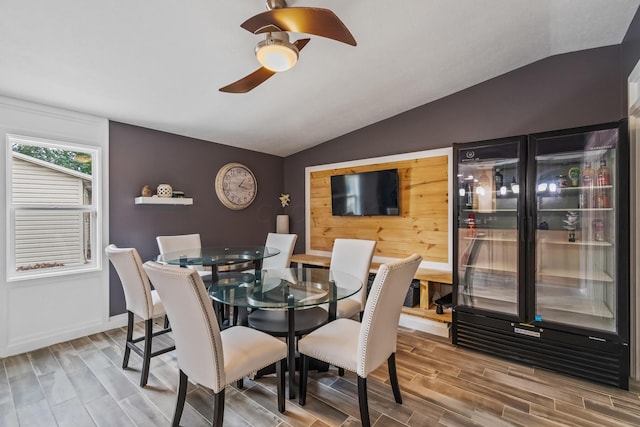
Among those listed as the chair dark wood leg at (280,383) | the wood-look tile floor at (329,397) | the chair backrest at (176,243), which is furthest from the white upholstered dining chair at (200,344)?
the chair backrest at (176,243)

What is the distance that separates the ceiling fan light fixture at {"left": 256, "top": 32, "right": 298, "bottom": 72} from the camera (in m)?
1.63

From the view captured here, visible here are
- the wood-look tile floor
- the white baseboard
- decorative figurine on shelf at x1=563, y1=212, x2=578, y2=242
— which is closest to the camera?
the wood-look tile floor

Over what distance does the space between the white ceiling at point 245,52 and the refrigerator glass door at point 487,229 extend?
974 millimetres

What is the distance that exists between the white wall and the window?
0.06 metres

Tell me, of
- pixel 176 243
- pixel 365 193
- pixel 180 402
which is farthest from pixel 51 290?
pixel 365 193

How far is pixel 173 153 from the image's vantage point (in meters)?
3.78

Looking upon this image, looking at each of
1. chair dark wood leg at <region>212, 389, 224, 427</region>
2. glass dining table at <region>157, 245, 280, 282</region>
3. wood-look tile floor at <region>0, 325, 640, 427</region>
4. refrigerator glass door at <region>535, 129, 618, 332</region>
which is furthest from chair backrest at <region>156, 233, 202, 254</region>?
refrigerator glass door at <region>535, 129, 618, 332</region>

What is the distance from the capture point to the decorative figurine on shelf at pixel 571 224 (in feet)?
8.45

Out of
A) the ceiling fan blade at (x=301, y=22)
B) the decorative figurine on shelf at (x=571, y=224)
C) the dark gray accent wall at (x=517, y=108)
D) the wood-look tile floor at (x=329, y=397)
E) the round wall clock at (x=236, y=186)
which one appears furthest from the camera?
the round wall clock at (x=236, y=186)

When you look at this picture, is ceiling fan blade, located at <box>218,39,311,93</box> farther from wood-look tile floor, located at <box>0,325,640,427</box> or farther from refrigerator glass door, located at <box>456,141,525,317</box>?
wood-look tile floor, located at <box>0,325,640,427</box>

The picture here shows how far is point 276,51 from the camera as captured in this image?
1.65 meters

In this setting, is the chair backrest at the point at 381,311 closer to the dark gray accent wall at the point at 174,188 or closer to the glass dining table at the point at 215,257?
the glass dining table at the point at 215,257

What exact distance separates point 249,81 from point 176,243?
2210mm

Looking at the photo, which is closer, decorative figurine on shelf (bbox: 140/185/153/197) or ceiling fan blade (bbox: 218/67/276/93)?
ceiling fan blade (bbox: 218/67/276/93)
